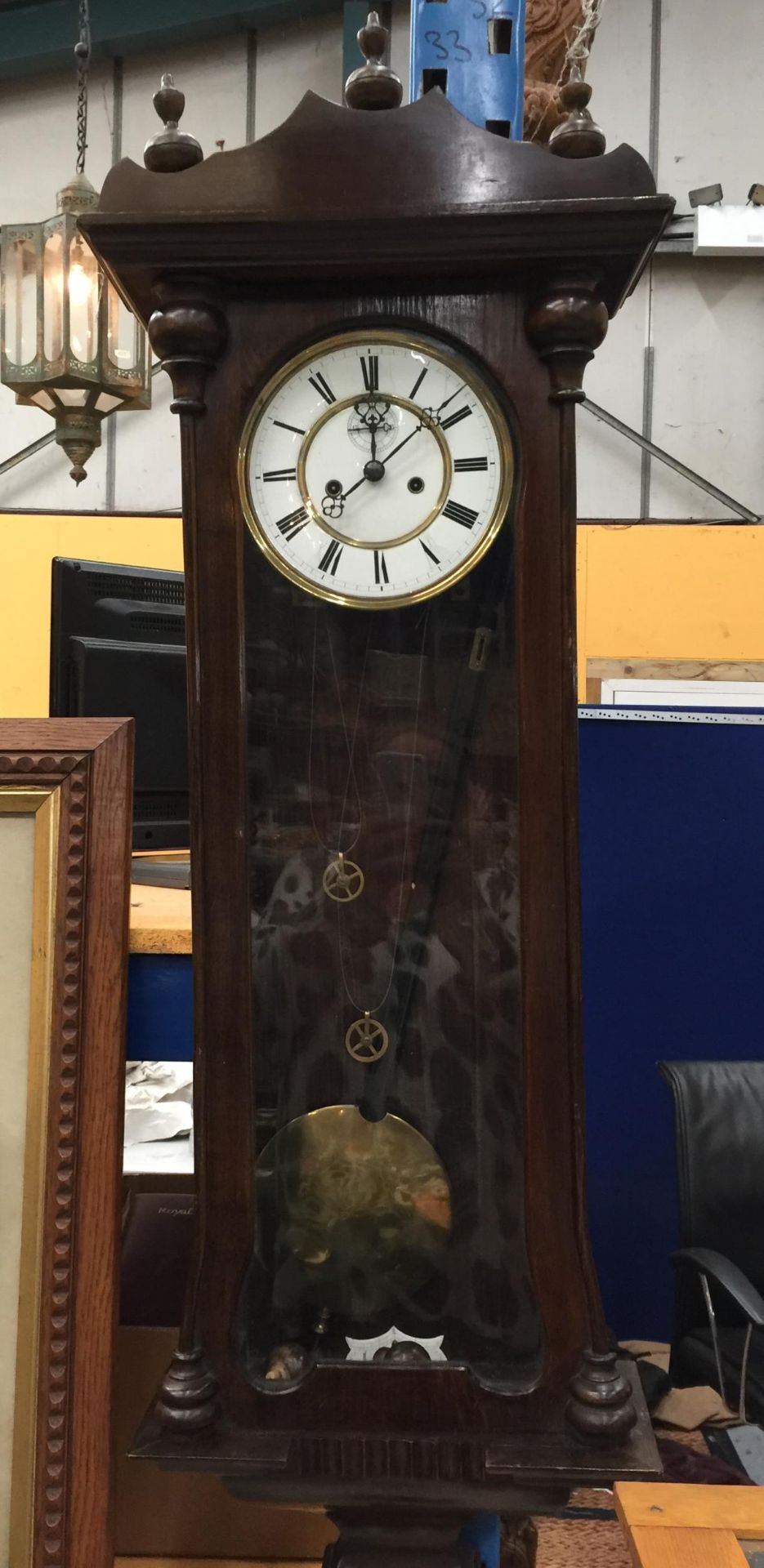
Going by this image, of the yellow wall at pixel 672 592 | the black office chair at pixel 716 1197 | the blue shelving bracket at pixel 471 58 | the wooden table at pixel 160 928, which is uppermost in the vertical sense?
the yellow wall at pixel 672 592

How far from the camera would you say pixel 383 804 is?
0.97 metres

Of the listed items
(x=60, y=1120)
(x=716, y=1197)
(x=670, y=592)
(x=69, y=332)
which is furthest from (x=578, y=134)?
(x=670, y=592)

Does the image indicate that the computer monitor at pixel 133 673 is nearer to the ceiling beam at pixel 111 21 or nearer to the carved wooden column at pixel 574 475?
the carved wooden column at pixel 574 475

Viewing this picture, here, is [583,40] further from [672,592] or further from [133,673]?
[672,592]

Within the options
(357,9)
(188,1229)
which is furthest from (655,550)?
(188,1229)

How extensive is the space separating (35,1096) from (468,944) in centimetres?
37

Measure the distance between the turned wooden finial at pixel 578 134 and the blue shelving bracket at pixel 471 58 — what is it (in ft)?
0.56

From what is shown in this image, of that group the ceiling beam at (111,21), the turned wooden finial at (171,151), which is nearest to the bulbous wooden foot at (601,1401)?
the turned wooden finial at (171,151)

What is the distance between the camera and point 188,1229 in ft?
4.41

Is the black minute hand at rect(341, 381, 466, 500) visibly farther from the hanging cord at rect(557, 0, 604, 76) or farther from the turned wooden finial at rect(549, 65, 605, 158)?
the hanging cord at rect(557, 0, 604, 76)

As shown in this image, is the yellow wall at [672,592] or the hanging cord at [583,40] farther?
the yellow wall at [672,592]

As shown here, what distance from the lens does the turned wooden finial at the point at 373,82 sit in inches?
35.5

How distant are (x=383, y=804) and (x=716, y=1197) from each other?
1.08 meters

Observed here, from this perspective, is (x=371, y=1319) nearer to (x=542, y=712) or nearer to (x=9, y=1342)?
(x=9, y=1342)
